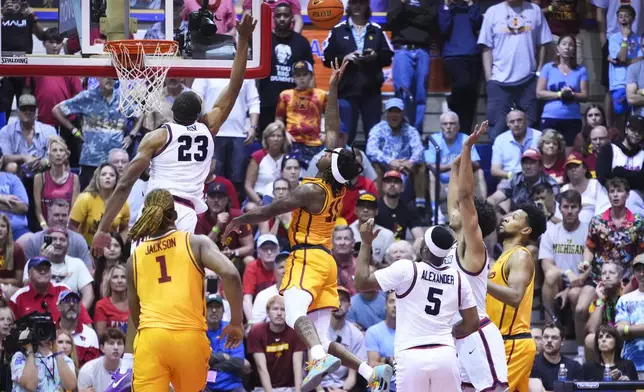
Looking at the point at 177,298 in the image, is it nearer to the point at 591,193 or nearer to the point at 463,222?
the point at 463,222

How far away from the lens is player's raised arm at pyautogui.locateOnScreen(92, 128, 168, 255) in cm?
1062

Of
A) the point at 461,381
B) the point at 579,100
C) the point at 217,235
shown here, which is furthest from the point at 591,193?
the point at 461,381

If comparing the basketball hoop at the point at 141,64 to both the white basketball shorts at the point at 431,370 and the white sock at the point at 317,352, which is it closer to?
the white sock at the point at 317,352

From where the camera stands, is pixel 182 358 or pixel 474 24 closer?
pixel 182 358

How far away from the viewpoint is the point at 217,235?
14750 mm

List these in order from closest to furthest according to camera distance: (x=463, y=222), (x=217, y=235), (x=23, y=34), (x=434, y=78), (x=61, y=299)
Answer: (x=463, y=222) → (x=23, y=34) → (x=61, y=299) → (x=217, y=235) → (x=434, y=78)

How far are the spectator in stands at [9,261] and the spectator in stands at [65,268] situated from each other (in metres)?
0.23

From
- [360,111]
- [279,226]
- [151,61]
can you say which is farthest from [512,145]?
[151,61]

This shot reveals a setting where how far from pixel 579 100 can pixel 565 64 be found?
1.87 feet

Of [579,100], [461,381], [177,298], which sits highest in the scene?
[579,100]

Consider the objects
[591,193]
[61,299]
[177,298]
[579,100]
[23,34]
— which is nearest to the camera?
[177,298]

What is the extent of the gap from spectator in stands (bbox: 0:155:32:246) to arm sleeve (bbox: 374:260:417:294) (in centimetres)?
693

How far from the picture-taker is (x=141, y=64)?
11.6 meters

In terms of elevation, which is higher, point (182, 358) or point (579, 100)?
point (579, 100)
